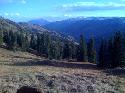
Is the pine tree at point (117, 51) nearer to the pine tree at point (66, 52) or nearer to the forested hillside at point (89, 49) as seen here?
the forested hillside at point (89, 49)

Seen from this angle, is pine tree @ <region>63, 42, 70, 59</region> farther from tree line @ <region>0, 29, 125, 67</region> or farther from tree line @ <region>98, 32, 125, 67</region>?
tree line @ <region>98, 32, 125, 67</region>

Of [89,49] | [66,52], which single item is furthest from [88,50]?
[66,52]

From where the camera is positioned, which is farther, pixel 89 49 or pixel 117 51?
pixel 89 49

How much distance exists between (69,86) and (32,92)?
33.4 ft

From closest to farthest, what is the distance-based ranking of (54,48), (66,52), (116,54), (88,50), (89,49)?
1. (116,54)
2. (89,49)
3. (88,50)
4. (66,52)
5. (54,48)

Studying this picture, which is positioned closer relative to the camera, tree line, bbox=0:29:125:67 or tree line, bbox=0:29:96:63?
tree line, bbox=0:29:125:67

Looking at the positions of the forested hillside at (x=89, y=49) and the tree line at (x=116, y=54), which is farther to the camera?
the forested hillside at (x=89, y=49)

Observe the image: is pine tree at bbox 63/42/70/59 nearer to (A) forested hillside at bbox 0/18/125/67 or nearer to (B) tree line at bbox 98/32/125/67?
(A) forested hillside at bbox 0/18/125/67

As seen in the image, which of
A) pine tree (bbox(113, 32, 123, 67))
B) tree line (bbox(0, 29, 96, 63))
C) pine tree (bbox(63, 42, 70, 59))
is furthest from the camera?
pine tree (bbox(63, 42, 70, 59))

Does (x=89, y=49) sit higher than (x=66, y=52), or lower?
higher

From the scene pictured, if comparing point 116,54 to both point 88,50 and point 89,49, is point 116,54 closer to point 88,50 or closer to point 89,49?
point 89,49

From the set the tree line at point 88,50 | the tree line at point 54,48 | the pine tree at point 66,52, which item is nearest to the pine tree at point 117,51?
the tree line at point 88,50

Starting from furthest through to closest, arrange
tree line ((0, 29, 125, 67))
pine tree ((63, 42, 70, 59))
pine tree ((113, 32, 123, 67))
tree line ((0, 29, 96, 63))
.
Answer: pine tree ((63, 42, 70, 59)) < tree line ((0, 29, 96, 63)) < tree line ((0, 29, 125, 67)) < pine tree ((113, 32, 123, 67))

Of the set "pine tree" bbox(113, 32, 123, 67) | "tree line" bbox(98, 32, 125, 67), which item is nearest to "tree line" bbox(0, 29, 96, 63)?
"tree line" bbox(98, 32, 125, 67)
